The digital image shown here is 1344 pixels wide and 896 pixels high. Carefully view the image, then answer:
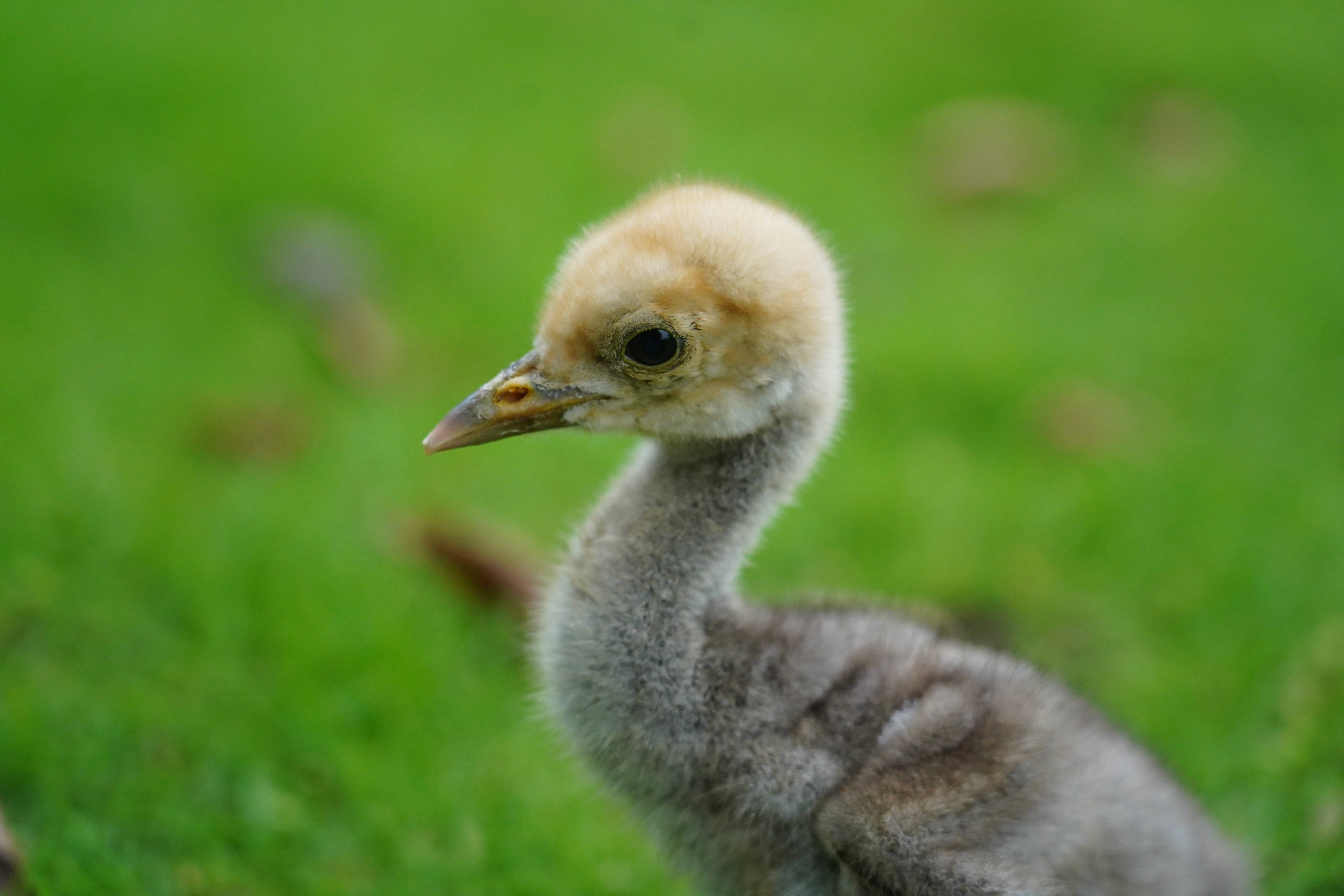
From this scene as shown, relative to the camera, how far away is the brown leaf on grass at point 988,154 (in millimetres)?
6719

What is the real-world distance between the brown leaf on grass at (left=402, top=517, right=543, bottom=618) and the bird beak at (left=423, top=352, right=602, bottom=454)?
1237 mm

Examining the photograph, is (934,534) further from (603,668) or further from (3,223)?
(3,223)

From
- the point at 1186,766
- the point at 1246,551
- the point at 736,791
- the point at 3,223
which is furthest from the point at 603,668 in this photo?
the point at 3,223

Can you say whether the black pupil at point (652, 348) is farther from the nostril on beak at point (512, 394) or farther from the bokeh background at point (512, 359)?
the bokeh background at point (512, 359)

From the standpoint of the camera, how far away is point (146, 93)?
6.68 metres

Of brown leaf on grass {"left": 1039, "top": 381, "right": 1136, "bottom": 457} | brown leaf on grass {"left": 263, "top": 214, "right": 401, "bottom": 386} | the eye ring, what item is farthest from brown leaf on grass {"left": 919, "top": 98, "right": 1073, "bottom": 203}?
the eye ring

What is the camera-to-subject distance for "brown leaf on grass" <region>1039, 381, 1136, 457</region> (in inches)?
188

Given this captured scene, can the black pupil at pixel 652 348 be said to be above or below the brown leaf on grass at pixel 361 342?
below

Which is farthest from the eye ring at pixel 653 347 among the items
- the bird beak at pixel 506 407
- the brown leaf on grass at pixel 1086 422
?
the brown leaf on grass at pixel 1086 422

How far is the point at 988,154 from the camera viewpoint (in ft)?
22.3

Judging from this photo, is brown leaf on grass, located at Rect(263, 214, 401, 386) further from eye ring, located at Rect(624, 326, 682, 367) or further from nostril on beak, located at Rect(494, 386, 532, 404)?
eye ring, located at Rect(624, 326, 682, 367)

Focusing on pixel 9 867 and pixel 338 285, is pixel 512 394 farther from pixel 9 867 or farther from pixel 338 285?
pixel 338 285

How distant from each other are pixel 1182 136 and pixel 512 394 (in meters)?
6.31

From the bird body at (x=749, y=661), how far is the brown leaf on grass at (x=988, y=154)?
180 inches
